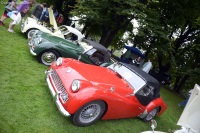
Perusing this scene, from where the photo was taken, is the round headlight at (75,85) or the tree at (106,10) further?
the tree at (106,10)

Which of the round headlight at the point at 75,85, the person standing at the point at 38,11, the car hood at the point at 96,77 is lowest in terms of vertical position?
the round headlight at the point at 75,85

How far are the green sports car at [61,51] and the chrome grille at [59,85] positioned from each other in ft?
6.59

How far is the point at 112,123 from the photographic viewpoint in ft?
19.7

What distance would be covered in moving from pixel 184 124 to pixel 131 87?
80.6 inches

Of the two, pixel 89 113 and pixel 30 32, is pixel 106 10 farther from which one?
pixel 89 113

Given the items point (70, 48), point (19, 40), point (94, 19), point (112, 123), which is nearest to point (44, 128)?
point (112, 123)

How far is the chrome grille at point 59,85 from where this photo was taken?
4.86 m

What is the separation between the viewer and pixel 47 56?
7.88 m

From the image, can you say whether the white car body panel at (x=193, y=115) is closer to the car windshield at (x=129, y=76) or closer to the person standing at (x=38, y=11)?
the car windshield at (x=129, y=76)

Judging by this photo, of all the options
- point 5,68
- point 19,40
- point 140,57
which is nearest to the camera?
point 5,68

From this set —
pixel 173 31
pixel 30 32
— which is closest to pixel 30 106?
pixel 30 32

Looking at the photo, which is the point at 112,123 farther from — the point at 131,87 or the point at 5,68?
the point at 5,68

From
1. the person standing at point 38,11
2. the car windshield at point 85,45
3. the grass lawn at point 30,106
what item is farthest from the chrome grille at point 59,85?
the person standing at point 38,11

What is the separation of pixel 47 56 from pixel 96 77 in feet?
9.96
